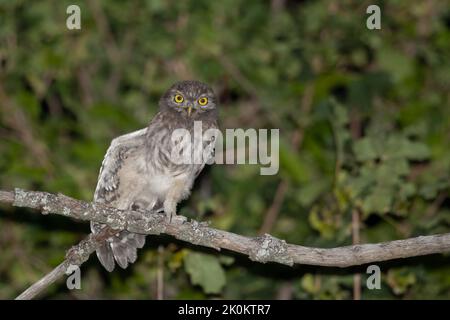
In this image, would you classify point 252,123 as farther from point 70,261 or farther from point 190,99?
point 70,261

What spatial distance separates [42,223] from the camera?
6.60 metres

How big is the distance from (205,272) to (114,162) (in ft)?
3.68

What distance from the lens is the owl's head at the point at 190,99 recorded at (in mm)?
5590

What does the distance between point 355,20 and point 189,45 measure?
1.78 m

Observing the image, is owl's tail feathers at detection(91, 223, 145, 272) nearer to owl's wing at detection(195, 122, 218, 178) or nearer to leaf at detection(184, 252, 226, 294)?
leaf at detection(184, 252, 226, 294)

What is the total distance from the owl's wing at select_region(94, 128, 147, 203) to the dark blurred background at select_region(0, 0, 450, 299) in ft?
1.86

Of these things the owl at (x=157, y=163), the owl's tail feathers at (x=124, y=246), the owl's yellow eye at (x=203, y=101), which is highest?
the owl's yellow eye at (x=203, y=101)

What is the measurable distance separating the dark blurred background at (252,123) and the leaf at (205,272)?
0.01 meters

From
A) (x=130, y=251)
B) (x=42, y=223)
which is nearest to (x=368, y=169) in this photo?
(x=130, y=251)

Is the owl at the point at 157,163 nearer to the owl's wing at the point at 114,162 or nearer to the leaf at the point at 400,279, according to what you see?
the owl's wing at the point at 114,162

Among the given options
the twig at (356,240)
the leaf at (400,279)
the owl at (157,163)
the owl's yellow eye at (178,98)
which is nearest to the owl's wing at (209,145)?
the owl at (157,163)

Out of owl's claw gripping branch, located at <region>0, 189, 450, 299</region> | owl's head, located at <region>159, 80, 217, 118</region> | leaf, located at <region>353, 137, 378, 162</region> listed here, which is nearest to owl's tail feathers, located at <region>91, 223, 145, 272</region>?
owl's claw gripping branch, located at <region>0, 189, 450, 299</region>

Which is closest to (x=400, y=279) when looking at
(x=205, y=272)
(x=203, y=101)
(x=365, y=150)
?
(x=365, y=150)

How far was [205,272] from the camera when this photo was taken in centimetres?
535
